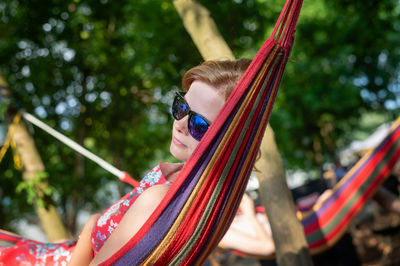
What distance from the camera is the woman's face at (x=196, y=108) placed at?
4.58 ft

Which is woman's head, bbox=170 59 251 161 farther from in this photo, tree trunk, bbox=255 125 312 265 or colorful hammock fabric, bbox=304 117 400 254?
colorful hammock fabric, bbox=304 117 400 254

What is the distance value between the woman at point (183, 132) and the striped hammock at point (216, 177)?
0.08 metres

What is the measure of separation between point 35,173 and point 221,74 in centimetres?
259

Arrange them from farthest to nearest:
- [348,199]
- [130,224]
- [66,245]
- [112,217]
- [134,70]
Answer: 1. [134,70]
2. [348,199]
3. [66,245]
4. [112,217]
5. [130,224]

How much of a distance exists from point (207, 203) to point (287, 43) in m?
0.64

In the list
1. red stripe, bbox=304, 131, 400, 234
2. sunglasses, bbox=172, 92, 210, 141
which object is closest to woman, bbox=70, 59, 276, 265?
sunglasses, bbox=172, 92, 210, 141

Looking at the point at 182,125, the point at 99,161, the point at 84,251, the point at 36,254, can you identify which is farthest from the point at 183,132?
the point at 99,161

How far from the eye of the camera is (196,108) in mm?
1404

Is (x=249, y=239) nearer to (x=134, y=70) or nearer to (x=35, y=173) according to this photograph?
(x=35, y=173)

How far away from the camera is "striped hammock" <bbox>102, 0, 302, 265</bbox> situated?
1.18m

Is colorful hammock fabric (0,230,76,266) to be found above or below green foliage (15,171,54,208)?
above

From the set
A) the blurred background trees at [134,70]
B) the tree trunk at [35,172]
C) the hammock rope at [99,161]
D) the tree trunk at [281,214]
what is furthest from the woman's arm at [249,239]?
the blurred background trees at [134,70]

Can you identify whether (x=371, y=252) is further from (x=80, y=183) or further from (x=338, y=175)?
(x=80, y=183)

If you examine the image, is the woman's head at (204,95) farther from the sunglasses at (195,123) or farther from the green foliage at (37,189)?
the green foliage at (37,189)
